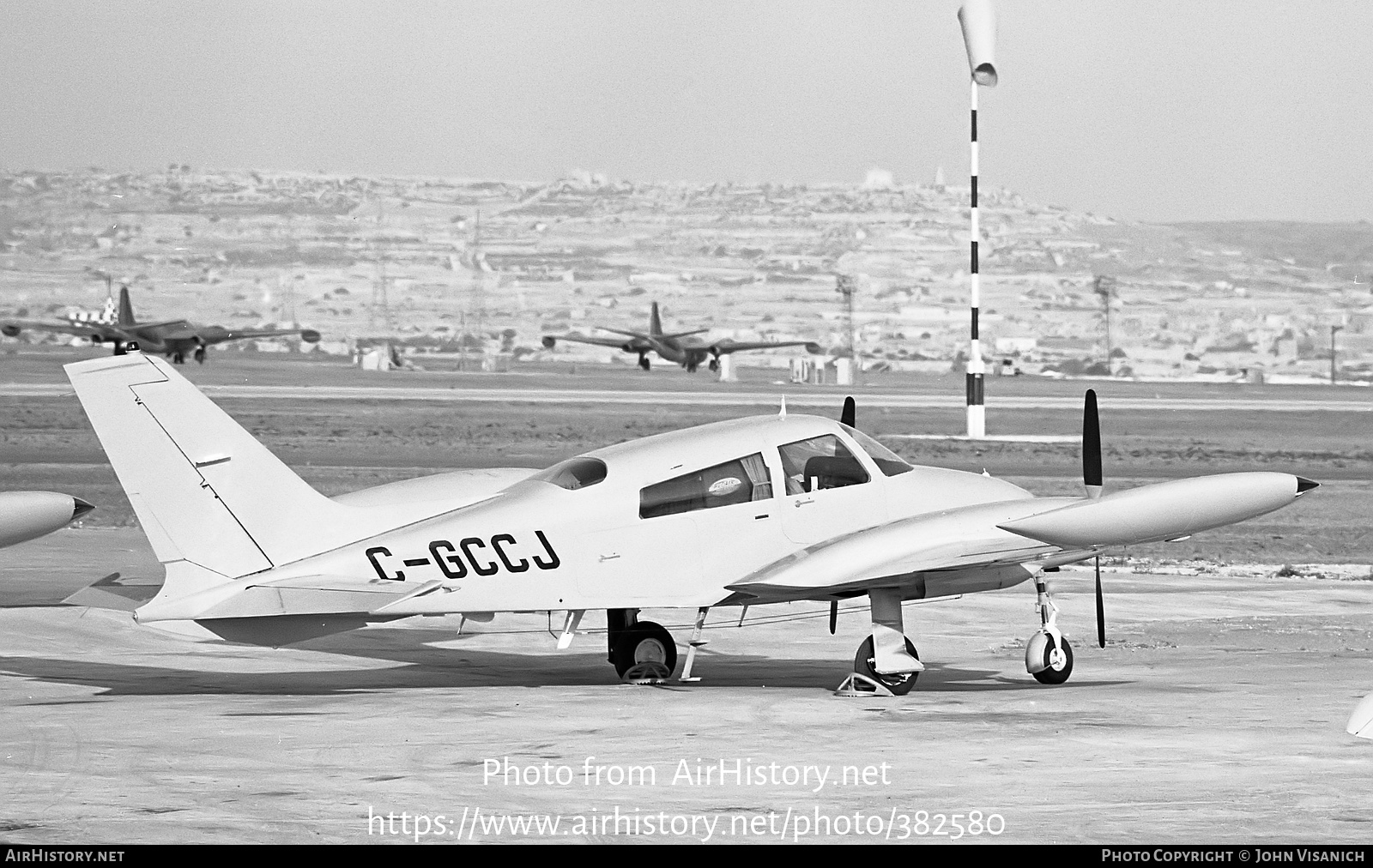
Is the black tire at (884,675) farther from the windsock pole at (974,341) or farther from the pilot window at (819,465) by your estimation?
the windsock pole at (974,341)

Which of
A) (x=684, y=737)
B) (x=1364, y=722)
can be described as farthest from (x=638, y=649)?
(x=1364, y=722)

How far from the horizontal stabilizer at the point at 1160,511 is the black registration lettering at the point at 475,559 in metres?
4.06

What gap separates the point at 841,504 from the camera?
1569 cm

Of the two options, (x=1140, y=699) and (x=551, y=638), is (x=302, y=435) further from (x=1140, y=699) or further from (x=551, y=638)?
(x=1140, y=699)

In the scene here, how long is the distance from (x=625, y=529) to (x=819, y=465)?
1835mm

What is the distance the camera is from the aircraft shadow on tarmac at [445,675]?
15953 millimetres

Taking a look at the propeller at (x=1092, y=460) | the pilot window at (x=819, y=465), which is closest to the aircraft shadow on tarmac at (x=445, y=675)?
the propeller at (x=1092, y=460)

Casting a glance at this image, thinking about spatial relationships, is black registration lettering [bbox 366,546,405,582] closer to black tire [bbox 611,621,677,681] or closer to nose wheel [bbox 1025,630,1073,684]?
black tire [bbox 611,621,677,681]

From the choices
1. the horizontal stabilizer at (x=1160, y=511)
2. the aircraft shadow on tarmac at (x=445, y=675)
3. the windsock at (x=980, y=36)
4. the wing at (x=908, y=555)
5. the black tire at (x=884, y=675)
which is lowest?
the aircraft shadow on tarmac at (x=445, y=675)

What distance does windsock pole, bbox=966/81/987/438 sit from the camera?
4759 cm

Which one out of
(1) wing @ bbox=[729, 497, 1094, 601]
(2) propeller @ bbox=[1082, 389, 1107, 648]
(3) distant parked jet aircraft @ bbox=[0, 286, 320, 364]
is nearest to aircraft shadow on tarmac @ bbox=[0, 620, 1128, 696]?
(2) propeller @ bbox=[1082, 389, 1107, 648]

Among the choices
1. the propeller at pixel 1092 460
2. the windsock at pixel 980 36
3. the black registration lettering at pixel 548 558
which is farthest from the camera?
the windsock at pixel 980 36

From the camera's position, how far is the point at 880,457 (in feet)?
52.6

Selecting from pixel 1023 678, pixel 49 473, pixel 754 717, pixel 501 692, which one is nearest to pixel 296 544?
pixel 501 692
